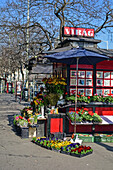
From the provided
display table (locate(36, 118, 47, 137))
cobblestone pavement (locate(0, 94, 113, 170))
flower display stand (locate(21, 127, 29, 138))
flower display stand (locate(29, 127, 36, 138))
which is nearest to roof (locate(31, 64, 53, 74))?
display table (locate(36, 118, 47, 137))

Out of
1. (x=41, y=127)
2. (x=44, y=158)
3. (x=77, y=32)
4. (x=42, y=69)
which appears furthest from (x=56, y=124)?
(x=42, y=69)

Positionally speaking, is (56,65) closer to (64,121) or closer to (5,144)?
(64,121)

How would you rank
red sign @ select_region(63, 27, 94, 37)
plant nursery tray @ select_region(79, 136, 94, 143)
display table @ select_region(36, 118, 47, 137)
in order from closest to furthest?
plant nursery tray @ select_region(79, 136, 94, 143) < display table @ select_region(36, 118, 47, 137) < red sign @ select_region(63, 27, 94, 37)

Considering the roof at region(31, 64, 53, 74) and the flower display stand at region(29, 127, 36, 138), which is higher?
the roof at region(31, 64, 53, 74)

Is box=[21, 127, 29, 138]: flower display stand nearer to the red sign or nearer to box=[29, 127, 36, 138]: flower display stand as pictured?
box=[29, 127, 36, 138]: flower display stand

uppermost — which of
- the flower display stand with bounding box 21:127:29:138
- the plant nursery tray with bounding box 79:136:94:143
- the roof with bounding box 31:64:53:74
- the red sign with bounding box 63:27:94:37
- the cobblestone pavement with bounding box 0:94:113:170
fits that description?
the red sign with bounding box 63:27:94:37

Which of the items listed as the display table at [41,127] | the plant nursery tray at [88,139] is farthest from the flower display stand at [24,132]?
the plant nursery tray at [88,139]

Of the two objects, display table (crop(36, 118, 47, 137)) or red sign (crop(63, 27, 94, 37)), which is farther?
red sign (crop(63, 27, 94, 37))

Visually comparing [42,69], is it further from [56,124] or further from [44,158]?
[44,158]

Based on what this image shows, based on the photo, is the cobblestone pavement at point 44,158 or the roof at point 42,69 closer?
the cobblestone pavement at point 44,158

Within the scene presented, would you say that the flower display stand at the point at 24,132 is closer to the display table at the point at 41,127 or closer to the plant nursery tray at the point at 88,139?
the display table at the point at 41,127

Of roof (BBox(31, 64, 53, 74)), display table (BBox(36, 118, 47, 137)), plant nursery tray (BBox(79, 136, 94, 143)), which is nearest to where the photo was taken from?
plant nursery tray (BBox(79, 136, 94, 143))

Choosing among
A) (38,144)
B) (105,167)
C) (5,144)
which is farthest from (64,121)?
(105,167)

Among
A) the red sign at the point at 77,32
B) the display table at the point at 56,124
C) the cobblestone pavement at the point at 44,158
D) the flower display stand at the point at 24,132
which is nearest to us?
the cobblestone pavement at the point at 44,158
